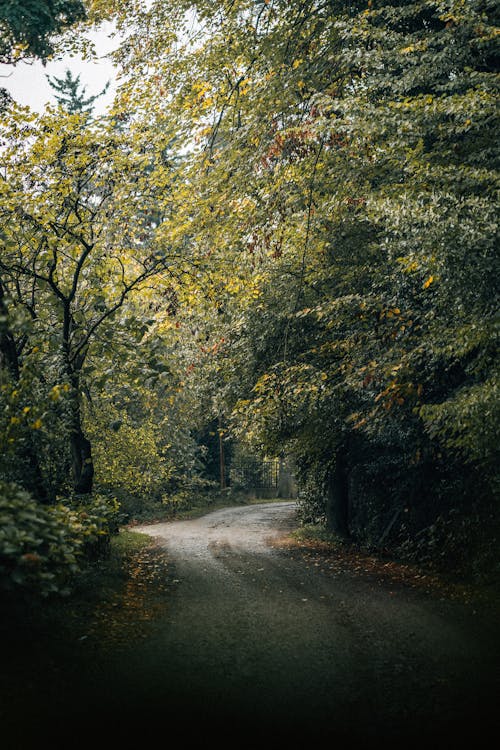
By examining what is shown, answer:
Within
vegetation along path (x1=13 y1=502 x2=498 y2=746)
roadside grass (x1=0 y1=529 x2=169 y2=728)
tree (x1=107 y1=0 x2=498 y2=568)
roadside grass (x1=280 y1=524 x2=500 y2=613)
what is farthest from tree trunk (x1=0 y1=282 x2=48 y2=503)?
Answer: roadside grass (x1=280 y1=524 x2=500 y2=613)

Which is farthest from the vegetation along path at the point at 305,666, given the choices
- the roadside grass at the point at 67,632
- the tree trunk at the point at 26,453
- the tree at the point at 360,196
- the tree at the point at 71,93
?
the tree at the point at 71,93

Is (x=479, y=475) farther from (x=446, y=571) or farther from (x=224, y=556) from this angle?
(x=224, y=556)

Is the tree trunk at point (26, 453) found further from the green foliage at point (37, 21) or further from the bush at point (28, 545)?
the green foliage at point (37, 21)

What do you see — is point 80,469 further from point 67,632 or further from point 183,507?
point 183,507

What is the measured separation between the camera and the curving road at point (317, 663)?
4.62m

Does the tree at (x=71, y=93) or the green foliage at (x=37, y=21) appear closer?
the green foliage at (x=37, y=21)

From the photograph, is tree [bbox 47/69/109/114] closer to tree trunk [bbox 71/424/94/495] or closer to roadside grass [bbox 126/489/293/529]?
roadside grass [bbox 126/489/293/529]

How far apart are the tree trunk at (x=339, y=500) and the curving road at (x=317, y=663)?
5.86 metres

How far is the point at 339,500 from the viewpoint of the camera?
16469 millimetres

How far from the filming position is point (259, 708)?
482 cm

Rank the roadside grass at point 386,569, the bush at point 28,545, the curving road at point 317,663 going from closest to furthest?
the bush at point 28,545 → the curving road at point 317,663 → the roadside grass at point 386,569

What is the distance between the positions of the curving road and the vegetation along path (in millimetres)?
15

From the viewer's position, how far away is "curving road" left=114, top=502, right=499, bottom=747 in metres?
4.62

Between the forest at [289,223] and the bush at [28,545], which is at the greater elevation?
the forest at [289,223]
